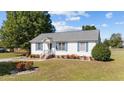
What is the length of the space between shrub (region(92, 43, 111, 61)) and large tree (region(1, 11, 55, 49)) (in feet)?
14.6

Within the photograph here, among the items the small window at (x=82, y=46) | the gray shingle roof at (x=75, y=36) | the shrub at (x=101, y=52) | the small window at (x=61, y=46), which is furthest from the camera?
the small window at (x=61, y=46)

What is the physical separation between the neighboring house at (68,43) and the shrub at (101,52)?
75cm

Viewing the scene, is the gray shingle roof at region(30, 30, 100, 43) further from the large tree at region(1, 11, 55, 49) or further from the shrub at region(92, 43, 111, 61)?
the large tree at region(1, 11, 55, 49)

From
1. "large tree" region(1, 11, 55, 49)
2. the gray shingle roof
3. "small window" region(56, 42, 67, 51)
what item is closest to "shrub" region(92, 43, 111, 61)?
the gray shingle roof

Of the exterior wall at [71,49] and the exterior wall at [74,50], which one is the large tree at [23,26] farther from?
the exterior wall at [74,50]

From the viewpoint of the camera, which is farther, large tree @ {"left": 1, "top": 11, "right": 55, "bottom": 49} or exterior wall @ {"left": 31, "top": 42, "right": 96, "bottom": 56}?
exterior wall @ {"left": 31, "top": 42, "right": 96, "bottom": 56}

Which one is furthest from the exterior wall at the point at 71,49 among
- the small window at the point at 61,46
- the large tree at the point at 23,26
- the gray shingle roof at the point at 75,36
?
the large tree at the point at 23,26

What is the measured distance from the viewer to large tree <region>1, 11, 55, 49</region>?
15.4m

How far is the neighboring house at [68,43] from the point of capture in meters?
19.7
